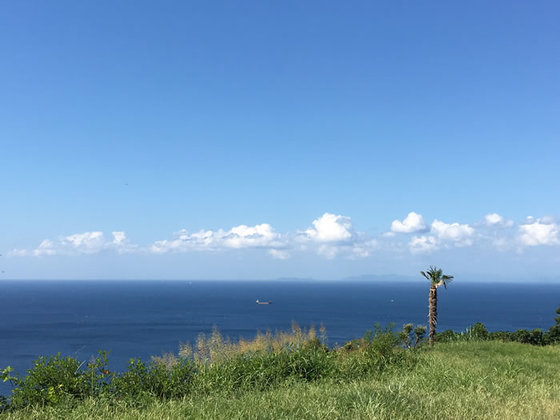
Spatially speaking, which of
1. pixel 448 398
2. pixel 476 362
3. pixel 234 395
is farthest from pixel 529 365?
pixel 234 395

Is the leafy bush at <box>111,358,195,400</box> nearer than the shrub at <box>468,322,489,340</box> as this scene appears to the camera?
Yes

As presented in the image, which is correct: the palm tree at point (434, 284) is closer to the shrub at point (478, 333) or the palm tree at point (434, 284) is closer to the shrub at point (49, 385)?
the shrub at point (478, 333)

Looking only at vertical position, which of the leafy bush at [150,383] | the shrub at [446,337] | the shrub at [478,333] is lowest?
the shrub at [446,337]

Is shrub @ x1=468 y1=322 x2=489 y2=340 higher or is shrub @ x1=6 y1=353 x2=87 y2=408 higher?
shrub @ x1=6 y1=353 x2=87 y2=408

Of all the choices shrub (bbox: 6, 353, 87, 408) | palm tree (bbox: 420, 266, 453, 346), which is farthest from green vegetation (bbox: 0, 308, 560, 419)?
palm tree (bbox: 420, 266, 453, 346)

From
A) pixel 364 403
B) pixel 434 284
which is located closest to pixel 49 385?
pixel 364 403

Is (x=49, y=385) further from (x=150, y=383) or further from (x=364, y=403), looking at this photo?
(x=364, y=403)

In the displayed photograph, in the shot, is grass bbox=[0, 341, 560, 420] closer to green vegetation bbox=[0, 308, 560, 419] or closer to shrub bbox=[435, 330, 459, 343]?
green vegetation bbox=[0, 308, 560, 419]

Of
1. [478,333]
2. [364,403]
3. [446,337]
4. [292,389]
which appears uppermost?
[364,403]

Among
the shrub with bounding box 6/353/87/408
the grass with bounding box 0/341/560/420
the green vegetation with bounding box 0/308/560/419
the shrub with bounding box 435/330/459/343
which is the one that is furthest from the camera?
the shrub with bounding box 435/330/459/343

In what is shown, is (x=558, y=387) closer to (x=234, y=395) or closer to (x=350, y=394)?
(x=350, y=394)

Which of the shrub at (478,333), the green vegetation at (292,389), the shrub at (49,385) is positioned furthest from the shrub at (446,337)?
the shrub at (49,385)

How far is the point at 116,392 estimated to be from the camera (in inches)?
387

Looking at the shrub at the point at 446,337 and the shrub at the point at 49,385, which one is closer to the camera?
the shrub at the point at 49,385
